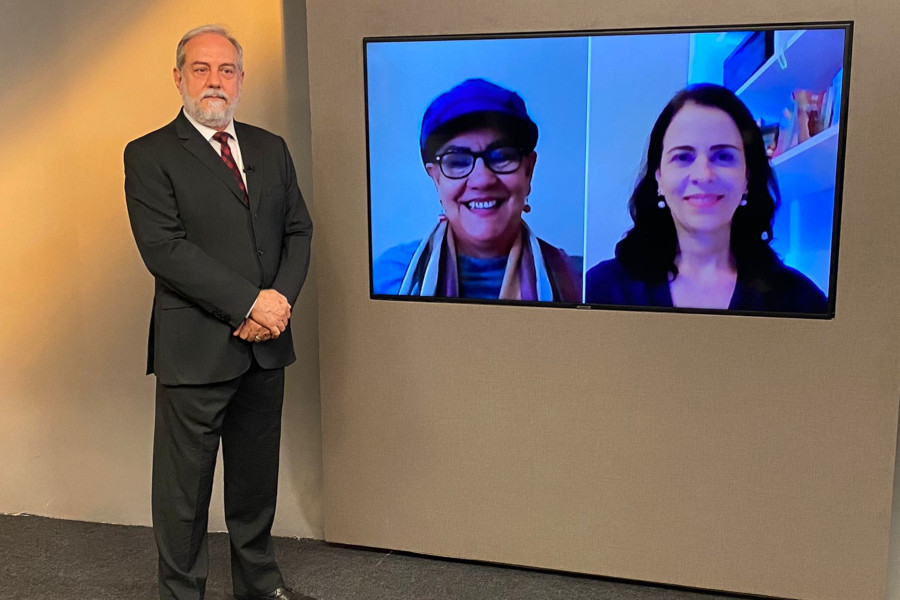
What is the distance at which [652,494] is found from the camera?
301 cm

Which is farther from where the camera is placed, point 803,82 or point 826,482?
point 826,482

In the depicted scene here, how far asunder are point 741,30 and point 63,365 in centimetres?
273

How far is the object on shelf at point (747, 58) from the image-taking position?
2682 mm

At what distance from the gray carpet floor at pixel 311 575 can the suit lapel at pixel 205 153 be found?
134cm

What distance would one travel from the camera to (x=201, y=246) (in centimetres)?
262

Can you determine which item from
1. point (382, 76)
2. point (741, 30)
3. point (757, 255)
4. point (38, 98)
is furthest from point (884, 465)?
point (38, 98)

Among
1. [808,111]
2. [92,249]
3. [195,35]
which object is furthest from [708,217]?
[92,249]

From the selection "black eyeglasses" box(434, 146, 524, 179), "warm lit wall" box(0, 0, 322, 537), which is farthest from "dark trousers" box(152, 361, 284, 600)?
"black eyeglasses" box(434, 146, 524, 179)

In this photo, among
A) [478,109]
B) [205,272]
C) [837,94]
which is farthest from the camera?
[478,109]

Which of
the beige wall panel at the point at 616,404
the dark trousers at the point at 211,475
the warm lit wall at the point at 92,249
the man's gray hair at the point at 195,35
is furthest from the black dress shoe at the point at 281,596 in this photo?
the man's gray hair at the point at 195,35

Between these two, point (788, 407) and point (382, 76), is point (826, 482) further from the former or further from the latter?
point (382, 76)

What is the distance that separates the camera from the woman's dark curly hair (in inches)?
107

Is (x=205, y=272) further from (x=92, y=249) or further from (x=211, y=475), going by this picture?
(x=92, y=249)

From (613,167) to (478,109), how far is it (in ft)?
1.51
